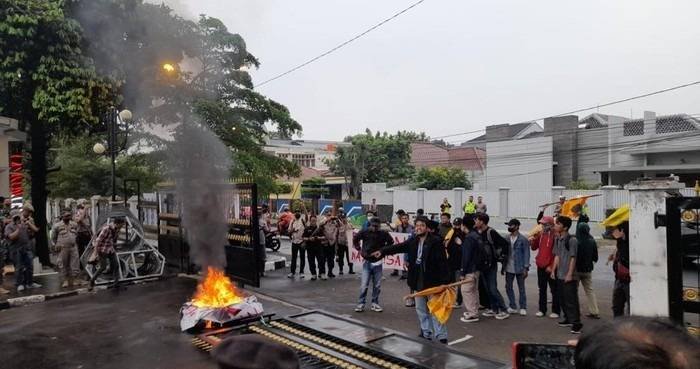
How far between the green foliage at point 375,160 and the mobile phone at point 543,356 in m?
36.5

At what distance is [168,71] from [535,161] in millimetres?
26493

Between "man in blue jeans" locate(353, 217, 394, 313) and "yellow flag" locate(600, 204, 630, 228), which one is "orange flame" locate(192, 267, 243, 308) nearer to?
"man in blue jeans" locate(353, 217, 394, 313)

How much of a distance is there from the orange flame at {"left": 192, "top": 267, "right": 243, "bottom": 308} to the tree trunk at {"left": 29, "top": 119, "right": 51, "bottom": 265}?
28.3ft

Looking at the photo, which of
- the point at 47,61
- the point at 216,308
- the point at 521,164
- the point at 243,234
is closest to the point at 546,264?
the point at 216,308

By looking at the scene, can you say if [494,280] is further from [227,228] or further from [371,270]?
[227,228]

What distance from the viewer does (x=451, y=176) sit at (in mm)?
36656

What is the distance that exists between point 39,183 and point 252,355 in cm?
1552

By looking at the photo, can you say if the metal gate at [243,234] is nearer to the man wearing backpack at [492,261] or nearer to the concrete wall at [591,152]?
the man wearing backpack at [492,261]

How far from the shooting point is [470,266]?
763 cm

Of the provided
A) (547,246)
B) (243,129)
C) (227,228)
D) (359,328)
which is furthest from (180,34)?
(547,246)

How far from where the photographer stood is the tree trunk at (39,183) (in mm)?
14195

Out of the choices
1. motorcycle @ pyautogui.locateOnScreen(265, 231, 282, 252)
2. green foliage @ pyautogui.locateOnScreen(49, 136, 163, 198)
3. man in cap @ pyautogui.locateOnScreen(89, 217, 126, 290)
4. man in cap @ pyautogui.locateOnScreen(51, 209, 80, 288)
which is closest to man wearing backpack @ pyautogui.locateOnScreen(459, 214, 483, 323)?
man in cap @ pyautogui.locateOnScreen(89, 217, 126, 290)

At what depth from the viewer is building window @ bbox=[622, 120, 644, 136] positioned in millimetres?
27066

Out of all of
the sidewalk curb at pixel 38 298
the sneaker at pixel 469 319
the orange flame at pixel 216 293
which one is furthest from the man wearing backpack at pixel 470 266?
the sidewalk curb at pixel 38 298
